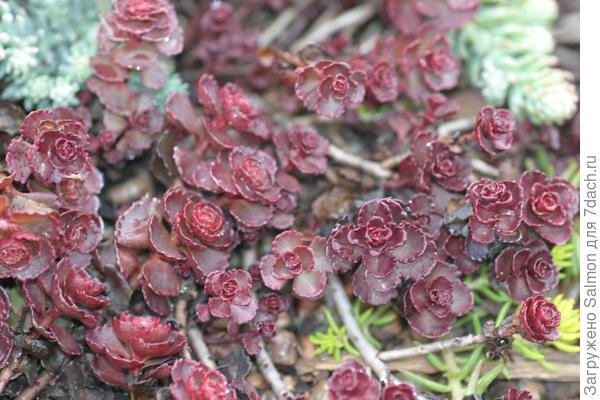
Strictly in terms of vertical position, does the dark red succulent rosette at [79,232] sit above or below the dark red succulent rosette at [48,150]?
below

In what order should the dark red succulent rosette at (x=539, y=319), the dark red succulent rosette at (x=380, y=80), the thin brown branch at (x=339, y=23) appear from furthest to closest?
the thin brown branch at (x=339, y=23), the dark red succulent rosette at (x=380, y=80), the dark red succulent rosette at (x=539, y=319)

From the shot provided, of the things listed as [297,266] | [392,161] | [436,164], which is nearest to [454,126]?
[392,161]

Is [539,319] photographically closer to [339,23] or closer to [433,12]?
[433,12]

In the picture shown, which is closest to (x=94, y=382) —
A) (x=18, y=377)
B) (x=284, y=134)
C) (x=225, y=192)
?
(x=18, y=377)

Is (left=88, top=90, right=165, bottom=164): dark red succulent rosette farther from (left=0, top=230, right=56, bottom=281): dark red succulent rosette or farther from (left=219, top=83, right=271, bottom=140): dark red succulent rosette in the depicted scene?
(left=0, top=230, right=56, bottom=281): dark red succulent rosette

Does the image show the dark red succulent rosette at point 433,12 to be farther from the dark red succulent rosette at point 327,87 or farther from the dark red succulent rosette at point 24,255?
the dark red succulent rosette at point 24,255

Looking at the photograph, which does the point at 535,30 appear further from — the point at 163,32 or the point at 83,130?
the point at 83,130

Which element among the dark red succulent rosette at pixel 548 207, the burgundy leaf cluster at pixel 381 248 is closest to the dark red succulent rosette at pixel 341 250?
the burgundy leaf cluster at pixel 381 248

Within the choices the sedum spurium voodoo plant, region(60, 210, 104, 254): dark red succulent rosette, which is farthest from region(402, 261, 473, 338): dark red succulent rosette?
region(60, 210, 104, 254): dark red succulent rosette
